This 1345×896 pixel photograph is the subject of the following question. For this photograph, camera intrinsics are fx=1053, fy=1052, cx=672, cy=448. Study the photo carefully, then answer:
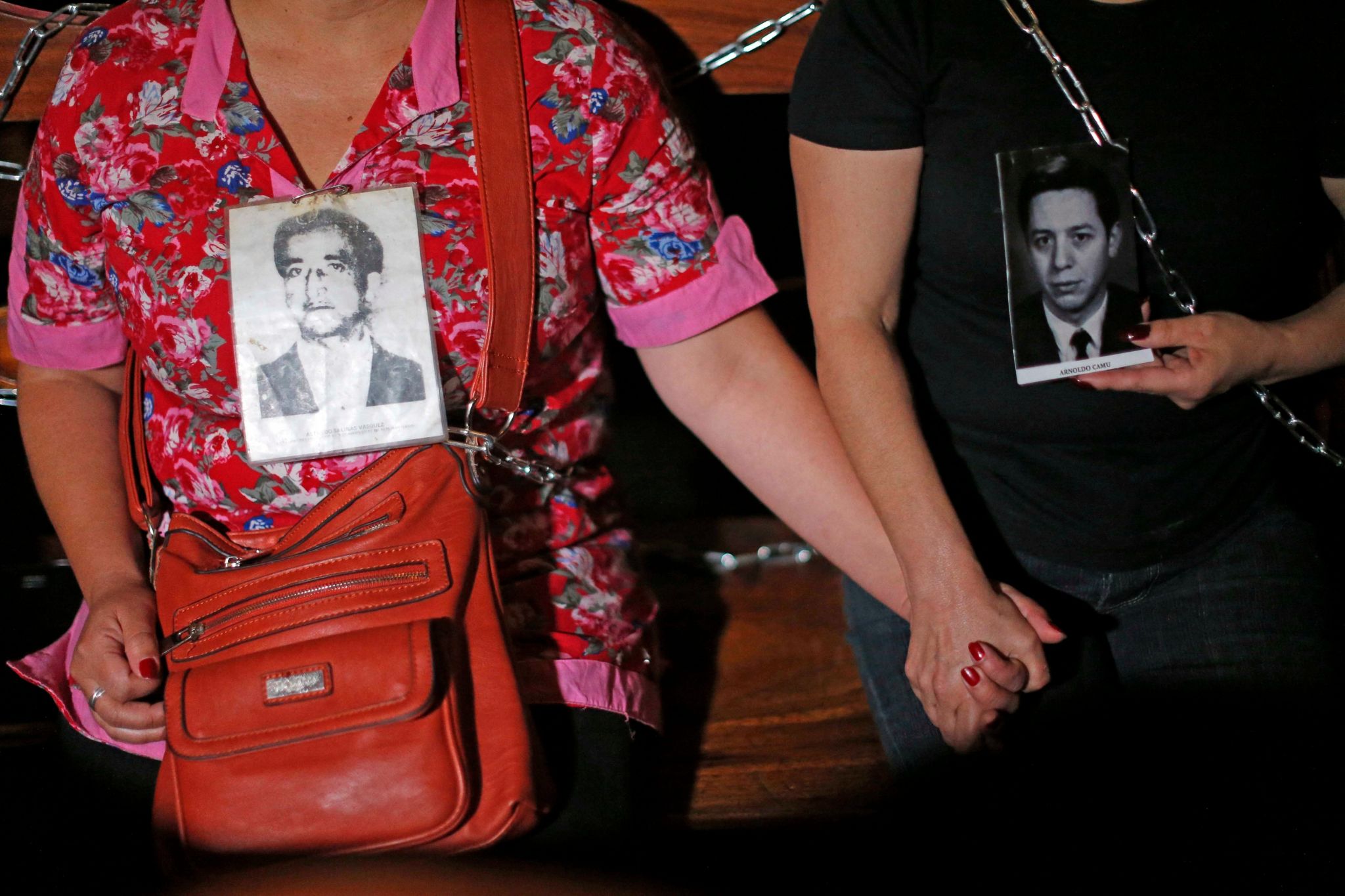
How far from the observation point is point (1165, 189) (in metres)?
0.99

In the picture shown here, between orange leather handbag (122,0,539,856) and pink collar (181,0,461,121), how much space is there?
0.35 metres

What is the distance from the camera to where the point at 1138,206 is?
984 mm

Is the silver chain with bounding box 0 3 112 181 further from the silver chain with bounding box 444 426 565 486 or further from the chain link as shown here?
the silver chain with bounding box 444 426 565 486

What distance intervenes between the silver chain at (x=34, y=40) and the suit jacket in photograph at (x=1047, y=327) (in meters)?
1.09

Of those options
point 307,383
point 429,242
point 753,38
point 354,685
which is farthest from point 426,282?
point 753,38

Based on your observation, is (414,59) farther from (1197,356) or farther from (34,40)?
(1197,356)

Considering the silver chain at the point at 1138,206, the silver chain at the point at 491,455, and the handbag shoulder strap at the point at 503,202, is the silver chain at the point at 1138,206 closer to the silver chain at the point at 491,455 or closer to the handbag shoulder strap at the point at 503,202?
the handbag shoulder strap at the point at 503,202

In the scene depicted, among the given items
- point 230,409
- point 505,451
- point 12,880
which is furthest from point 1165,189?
point 12,880

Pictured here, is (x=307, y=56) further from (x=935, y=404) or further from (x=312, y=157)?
(x=935, y=404)

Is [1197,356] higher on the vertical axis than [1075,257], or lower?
lower

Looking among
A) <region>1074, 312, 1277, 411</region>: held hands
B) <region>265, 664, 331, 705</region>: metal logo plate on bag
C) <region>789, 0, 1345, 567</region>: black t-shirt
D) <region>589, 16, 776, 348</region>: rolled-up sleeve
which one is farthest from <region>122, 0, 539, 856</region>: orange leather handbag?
<region>1074, 312, 1277, 411</region>: held hands

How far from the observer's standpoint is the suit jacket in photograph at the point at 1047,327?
38.6 inches

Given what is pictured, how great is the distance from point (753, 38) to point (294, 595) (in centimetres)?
83

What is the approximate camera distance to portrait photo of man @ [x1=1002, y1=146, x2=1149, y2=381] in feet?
3.21
